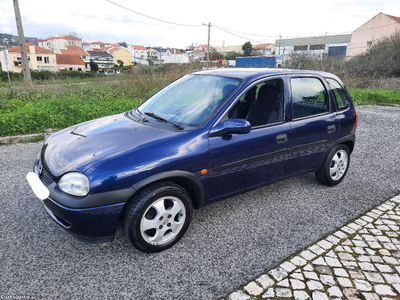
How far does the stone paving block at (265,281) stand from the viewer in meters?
2.37

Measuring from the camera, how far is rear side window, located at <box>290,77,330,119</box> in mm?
3598

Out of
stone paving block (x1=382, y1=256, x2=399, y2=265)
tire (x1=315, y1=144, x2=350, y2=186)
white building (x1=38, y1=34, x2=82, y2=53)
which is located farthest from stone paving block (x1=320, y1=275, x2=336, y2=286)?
white building (x1=38, y1=34, x2=82, y2=53)

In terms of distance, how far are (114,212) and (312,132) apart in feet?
8.65

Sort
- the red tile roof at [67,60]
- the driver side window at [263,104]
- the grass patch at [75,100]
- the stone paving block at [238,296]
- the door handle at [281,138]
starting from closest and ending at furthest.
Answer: the stone paving block at [238,296] < the door handle at [281,138] < the driver side window at [263,104] < the grass patch at [75,100] < the red tile roof at [67,60]

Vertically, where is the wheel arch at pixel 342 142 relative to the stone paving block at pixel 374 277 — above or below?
above

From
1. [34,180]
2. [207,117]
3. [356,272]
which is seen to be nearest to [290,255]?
[356,272]

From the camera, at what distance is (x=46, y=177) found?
2686 mm

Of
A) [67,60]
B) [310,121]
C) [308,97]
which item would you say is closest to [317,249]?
[310,121]

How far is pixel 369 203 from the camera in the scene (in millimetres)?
3863

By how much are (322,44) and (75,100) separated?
76195mm

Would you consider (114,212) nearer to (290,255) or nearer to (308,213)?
(290,255)

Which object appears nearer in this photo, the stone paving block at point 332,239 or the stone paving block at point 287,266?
the stone paving block at point 287,266

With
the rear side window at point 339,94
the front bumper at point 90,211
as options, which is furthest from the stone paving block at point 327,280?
the rear side window at point 339,94

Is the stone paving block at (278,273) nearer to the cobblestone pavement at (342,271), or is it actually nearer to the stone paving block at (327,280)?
the cobblestone pavement at (342,271)
